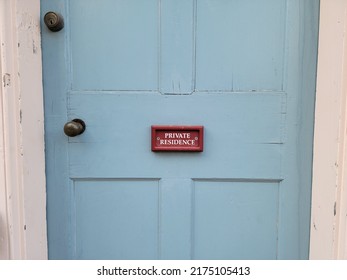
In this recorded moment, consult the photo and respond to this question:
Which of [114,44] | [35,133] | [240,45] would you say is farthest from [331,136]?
[35,133]

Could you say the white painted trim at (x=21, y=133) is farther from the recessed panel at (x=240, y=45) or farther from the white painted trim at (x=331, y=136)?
the white painted trim at (x=331, y=136)

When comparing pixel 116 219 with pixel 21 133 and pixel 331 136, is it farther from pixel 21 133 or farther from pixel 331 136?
pixel 331 136

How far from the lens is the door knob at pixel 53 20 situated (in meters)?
1.02

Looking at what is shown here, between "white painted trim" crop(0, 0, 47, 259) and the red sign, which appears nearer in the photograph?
"white painted trim" crop(0, 0, 47, 259)

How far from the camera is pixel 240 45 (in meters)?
1.05

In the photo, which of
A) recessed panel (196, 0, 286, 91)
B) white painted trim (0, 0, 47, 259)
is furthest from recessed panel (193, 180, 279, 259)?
white painted trim (0, 0, 47, 259)

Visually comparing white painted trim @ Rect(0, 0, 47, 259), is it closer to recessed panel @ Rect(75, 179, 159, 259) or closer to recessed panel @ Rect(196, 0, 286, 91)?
recessed panel @ Rect(75, 179, 159, 259)

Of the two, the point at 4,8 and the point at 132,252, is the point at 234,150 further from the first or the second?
the point at 4,8

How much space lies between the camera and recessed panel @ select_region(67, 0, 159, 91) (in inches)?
41.4

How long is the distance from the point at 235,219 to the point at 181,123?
1.35 feet

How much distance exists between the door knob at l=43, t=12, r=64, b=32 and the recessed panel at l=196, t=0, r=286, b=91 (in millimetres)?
477

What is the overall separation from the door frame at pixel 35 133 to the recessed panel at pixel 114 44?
0.14m

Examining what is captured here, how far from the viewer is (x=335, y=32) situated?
93cm

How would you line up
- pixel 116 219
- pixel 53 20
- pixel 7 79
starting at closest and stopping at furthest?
pixel 7 79 < pixel 53 20 < pixel 116 219
